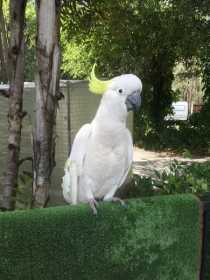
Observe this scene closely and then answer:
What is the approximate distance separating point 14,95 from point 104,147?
1.25 metres

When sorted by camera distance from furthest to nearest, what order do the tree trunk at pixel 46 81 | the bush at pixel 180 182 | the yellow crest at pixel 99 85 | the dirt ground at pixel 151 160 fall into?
the dirt ground at pixel 151 160 < the bush at pixel 180 182 < the tree trunk at pixel 46 81 < the yellow crest at pixel 99 85

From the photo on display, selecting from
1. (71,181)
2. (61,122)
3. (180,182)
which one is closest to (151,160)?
(61,122)

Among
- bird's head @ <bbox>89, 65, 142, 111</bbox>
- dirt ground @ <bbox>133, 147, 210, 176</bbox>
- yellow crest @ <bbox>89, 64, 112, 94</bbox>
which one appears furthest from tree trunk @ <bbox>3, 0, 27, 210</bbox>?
dirt ground @ <bbox>133, 147, 210, 176</bbox>

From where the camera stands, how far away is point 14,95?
358cm

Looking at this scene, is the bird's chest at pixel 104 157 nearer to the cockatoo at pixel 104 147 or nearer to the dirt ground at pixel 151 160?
the cockatoo at pixel 104 147

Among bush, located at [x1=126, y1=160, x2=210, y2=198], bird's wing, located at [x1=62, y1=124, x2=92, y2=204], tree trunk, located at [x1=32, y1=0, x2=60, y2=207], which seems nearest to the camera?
bird's wing, located at [x1=62, y1=124, x2=92, y2=204]

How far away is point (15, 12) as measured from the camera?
3.57 metres

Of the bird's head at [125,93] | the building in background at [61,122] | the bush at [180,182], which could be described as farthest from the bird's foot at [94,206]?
the building in background at [61,122]

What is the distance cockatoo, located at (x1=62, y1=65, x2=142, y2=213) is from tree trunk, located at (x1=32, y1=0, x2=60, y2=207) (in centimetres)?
52

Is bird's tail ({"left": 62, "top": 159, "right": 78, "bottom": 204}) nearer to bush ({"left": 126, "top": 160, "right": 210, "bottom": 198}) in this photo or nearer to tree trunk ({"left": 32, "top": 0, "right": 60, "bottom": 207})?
tree trunk ({"left": 32, "top": 0, "right": 60, "bottom": 207})

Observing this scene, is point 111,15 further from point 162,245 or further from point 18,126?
point 162,245

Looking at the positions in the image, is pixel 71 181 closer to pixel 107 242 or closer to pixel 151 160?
pixel 107 242

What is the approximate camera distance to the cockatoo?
2441mm

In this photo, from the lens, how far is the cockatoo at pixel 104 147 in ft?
8.01
